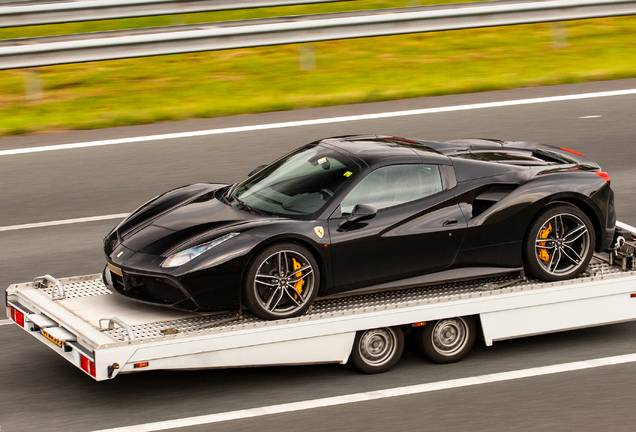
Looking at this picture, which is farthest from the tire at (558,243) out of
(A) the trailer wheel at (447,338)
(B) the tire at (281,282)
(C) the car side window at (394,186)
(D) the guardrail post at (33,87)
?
(D) the guardrail post at (33,87)

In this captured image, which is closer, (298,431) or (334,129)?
(298,431)

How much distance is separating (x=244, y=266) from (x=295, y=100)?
25.4 ft

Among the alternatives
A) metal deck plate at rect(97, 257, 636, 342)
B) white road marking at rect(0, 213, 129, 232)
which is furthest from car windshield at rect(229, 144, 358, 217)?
white road marking at rect(0, 213, 129, 232)

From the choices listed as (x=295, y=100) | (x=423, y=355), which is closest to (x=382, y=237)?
(x=423, y=355)

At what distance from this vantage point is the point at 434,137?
12.4 metres

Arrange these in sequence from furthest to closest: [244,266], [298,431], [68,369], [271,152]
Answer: [271,152] < [68,369] < [244,266] < [298,431]

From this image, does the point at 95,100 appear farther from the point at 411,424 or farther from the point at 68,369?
the point at 411,424

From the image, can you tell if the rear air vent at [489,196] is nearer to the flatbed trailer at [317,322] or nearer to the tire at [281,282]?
the flatbed trailer at [317,322]

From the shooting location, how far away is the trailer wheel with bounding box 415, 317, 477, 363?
7062mm

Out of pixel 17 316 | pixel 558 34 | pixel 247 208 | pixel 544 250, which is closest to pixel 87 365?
pixel 17 316

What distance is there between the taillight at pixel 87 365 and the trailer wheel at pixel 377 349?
1.91 metres

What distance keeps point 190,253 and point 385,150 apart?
6.04ft

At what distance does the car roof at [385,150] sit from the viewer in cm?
727

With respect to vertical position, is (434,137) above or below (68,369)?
above
